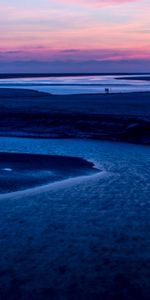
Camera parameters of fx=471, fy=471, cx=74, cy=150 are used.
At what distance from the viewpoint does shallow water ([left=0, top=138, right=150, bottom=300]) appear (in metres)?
7.89

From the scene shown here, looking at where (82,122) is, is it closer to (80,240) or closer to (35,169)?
(35,169)

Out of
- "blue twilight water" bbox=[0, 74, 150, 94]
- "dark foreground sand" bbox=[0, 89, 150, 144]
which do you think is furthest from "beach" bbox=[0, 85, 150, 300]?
"blue twilight water" bbox=[0, 74, 150, 94]

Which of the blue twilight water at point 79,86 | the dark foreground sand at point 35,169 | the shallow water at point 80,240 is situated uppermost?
the blue twilight water at point 79,86

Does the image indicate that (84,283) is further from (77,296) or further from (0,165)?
(0,165)

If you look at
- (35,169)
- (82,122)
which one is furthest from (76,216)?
(82,122)

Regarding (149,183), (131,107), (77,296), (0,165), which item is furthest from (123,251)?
(131,107)

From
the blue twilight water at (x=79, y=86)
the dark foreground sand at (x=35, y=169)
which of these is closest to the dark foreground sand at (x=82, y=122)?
the dark foreground sand at (x=35, y=169)

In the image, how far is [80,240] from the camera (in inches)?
392

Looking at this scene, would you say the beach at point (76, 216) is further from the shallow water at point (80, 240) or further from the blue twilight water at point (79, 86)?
the blue twilight water at point (79, 86)

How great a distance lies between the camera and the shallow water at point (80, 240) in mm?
7895

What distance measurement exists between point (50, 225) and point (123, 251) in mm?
2238

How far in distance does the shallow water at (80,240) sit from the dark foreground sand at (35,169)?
2.80 feet

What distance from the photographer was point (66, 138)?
24422 millimetres

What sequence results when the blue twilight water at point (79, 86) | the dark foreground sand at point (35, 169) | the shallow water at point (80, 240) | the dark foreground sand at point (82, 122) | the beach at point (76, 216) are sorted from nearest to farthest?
the shallow water at point (80, 240), the beach at point (76, 216), the dark foreground sand at point (35, 169), the dark foreground sand at point (82, 122), the blue twilight water at point (79, 86)
